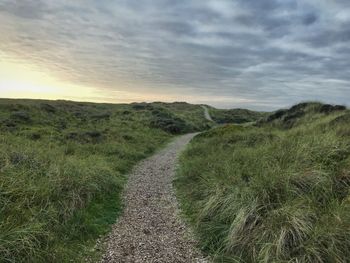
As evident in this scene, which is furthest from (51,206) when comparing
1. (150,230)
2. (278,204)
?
(278,204)

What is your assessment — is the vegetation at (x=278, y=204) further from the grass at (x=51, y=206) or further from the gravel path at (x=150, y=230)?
the grass at (x=51, y=206)

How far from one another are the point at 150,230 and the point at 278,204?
260 cm

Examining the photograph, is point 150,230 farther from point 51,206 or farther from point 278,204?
point 278,204

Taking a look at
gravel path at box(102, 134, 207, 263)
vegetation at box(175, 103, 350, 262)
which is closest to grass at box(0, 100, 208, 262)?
gravel path at box(102, 134, 207, 263)

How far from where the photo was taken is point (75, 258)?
5.71 meters

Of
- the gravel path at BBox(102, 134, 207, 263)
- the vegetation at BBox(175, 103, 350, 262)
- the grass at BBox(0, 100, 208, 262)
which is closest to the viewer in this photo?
the vegetation at BBox(175, 103, 350, 262)

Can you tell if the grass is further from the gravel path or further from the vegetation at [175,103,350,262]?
the vegetation at [175,103,350,262]

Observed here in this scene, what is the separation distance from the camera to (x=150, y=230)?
7.21m

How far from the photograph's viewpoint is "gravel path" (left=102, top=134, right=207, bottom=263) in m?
6.05

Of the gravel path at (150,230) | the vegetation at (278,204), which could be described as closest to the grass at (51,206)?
the gravel path at (150,230)

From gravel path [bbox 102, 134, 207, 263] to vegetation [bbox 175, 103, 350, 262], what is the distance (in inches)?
14.6

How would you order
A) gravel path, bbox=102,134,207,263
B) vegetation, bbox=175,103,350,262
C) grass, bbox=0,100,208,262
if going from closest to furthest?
vegetation, bbox=175,103,350,262
grass, bbox=0,100,208,262
gravel path, bbox=102,134,207,263

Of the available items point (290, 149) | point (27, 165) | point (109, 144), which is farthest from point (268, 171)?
point (109, 144)

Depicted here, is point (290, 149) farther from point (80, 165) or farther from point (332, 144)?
point (80, 165)
